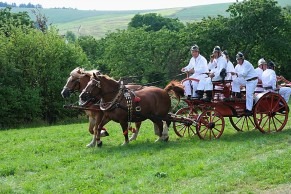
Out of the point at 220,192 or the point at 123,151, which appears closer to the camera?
the point at 220,192

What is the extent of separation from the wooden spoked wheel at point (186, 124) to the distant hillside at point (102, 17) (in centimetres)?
11357

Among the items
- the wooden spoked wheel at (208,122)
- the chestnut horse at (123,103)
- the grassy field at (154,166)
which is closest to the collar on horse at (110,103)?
the chestnut horse at (123,103)

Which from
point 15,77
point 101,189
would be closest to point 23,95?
point 15,77

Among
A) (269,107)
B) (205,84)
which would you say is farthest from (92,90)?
(269,107)

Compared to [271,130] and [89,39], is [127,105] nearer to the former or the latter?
[271,130]

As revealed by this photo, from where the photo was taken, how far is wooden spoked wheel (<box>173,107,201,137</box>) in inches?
622

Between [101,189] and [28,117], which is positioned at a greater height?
[101,189]

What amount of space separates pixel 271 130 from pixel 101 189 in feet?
26.3

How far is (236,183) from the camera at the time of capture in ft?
32.3

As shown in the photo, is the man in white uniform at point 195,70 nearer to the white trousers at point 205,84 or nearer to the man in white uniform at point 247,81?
the white trousers at point 205,84

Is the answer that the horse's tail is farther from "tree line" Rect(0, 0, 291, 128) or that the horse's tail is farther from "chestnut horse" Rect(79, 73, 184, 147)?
"tree line" Rect(0, 0, 291, 128)

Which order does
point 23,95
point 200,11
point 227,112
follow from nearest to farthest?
point 227,112 < point 23,95 < point 200,11

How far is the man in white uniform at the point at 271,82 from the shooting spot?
1622cm

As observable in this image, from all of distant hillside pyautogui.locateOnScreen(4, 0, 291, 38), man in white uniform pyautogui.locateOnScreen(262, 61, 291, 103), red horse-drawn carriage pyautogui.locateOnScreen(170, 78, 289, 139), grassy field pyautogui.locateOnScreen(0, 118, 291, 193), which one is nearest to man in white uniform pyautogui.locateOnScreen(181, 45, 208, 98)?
red horse-drawn carriage pyautogui.locateOnScreen(170, 78, 289, 139)
